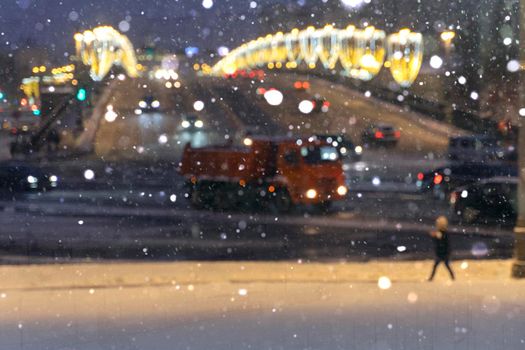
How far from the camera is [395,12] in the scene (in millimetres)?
129750

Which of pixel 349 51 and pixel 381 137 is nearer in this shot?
pixel 381 137

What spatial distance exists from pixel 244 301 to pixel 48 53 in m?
120

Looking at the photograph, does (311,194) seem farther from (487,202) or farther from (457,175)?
(457,175)

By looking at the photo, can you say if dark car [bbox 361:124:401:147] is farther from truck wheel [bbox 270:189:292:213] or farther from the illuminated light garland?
the illuminated light garland

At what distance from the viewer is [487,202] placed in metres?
27.3

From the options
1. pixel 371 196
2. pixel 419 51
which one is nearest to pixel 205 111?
pixel 419 51

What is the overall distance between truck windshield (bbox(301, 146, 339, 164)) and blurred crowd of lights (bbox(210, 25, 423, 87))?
68904mm

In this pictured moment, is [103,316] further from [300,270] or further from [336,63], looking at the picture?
[336,63]

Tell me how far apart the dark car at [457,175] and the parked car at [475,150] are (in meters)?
8.96

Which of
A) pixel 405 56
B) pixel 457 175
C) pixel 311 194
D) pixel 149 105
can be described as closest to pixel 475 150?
pixel 457 175

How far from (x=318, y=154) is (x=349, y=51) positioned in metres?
100

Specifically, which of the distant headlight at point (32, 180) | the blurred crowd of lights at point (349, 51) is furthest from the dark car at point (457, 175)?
the blurred crowd of lights at point (349, 51)

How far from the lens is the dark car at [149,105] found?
→ 246ft

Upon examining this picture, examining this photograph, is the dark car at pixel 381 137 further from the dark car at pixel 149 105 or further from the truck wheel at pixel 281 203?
the truck wheel at pixel 281 203
